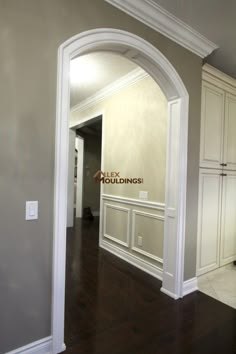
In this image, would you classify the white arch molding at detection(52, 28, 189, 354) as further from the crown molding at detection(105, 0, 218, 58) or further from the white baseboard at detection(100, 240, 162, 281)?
the white baseboard at detection(100, 240, 162, 281)

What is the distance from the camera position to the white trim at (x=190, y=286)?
2533mm

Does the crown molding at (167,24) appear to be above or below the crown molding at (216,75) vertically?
above

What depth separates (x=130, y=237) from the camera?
3.44 meters

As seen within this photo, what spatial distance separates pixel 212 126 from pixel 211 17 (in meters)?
1.20

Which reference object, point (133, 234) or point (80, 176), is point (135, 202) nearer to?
point (133, 234)

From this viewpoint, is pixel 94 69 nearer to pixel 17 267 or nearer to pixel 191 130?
pixel 191 130

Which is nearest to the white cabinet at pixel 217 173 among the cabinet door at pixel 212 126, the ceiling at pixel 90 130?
the cabinet door at pixel 212 126

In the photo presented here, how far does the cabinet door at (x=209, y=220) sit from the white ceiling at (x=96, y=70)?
68.0 inches

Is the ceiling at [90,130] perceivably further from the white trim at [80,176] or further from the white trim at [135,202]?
the white trim at [135,202]

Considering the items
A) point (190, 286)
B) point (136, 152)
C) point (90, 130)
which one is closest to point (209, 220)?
point (190, 286)

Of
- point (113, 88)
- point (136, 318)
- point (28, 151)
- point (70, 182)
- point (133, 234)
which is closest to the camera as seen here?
point (28, 151)

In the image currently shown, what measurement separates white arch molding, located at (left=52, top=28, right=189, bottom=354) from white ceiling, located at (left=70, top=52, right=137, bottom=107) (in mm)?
611

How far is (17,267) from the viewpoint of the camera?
1.52 meters

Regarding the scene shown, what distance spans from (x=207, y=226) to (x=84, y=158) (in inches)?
180
